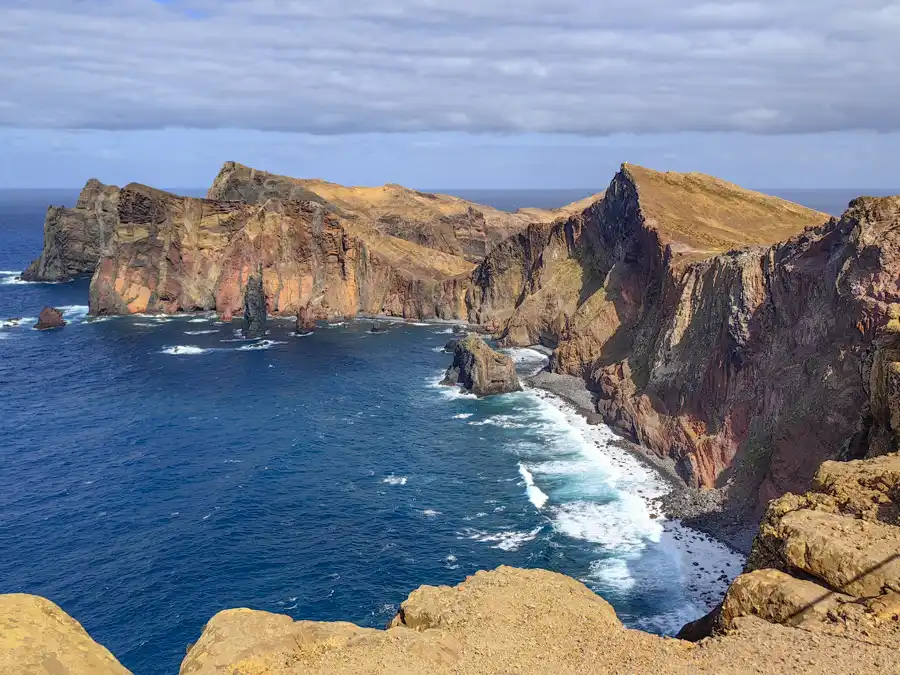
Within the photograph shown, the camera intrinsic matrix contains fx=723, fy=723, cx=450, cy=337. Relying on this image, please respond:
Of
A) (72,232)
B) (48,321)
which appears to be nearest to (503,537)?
(48,321)

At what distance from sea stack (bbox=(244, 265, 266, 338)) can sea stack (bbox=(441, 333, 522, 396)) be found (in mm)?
51598

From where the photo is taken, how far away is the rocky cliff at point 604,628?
26.1 metres

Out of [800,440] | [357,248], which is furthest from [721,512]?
[357,248]

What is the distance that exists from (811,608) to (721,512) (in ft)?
118

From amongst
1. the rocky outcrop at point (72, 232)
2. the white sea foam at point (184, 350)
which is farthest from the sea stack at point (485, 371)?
the rocky outcrop at point (72, 232)

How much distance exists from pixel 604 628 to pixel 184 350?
11073 cm

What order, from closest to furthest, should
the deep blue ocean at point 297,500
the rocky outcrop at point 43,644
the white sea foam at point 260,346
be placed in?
the rocky outcrop at point 43,644 → the deep blue ocean at point 297,500 → the white sea foam at point 260,346

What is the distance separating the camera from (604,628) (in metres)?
30.8

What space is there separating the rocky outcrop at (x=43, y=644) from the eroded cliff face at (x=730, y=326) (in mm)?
37498

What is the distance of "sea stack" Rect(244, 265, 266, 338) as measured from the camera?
139625 millimetres

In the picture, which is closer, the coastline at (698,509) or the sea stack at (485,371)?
the coastline at (698,509)

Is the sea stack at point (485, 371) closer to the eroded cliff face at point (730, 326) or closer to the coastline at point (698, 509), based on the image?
the eroded cliff face at point (730, 326)

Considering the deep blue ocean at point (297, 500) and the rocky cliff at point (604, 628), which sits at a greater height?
the rocky cliff at point (604, 628)

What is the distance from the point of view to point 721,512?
207 feet
